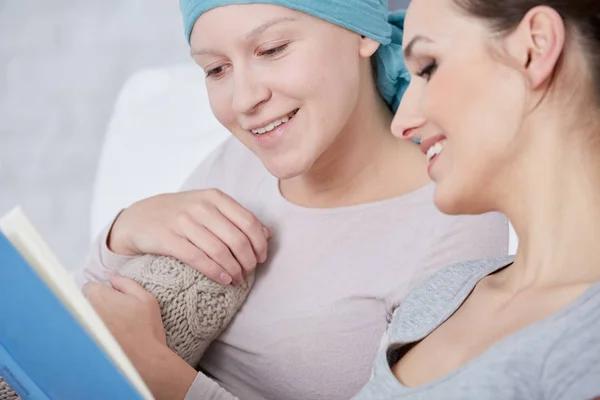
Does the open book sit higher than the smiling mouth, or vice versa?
the open book

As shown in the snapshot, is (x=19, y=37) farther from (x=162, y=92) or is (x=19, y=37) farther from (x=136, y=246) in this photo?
(x=136, y=246)

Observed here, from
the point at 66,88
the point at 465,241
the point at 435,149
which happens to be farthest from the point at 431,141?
the point at 66,88

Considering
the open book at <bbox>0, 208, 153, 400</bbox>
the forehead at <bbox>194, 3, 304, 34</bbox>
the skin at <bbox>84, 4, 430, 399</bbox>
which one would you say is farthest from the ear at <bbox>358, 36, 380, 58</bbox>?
the open book at <bbox>0, 208, 153, 400</bbox>

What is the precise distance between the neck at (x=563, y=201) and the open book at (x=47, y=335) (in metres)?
0.38

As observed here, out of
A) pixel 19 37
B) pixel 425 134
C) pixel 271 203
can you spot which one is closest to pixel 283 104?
pixel 271 203

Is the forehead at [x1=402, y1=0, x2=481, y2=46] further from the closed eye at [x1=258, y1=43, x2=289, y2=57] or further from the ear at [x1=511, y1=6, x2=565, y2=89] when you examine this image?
the closed eye at [x1=258, y1=43, x2=289, y2=57]

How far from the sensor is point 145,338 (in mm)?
1059

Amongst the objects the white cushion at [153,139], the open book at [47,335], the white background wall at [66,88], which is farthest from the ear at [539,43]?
the white background wall at [66,88]

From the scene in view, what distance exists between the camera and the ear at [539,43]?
2.28ft

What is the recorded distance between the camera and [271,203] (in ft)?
4.39

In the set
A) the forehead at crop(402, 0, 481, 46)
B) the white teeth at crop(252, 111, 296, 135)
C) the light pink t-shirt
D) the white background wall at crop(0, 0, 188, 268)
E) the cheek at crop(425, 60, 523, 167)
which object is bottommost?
the white background wall at crop(0, 0, 188, 268)

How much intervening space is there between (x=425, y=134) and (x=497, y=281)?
0.58ft

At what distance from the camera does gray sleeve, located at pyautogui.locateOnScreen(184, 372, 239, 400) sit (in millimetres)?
1061

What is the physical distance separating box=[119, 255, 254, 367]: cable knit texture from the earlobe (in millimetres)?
589
